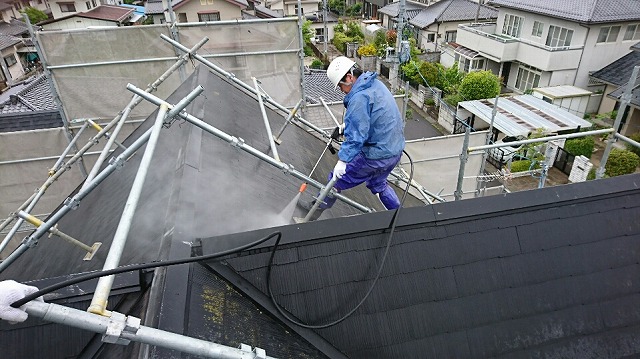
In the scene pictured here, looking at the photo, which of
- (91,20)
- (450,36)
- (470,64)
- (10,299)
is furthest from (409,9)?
(10,299)

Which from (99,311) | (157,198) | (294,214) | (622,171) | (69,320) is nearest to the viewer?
(69,320)

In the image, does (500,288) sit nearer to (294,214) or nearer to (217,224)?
(294,214)

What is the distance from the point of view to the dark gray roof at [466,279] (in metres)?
3.28

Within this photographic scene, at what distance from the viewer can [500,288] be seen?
3.56 meters

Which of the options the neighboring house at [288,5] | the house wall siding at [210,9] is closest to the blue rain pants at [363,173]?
the house wall siding at [210,9]

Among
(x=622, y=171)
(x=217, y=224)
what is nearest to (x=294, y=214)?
(x=217, y=224)

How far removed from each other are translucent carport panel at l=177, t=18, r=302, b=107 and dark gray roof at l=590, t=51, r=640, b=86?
21.6 m

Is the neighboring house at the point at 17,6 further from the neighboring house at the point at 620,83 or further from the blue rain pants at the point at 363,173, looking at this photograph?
the neighboring house at the point at 620,83

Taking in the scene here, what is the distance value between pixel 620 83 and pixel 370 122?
81.5ft

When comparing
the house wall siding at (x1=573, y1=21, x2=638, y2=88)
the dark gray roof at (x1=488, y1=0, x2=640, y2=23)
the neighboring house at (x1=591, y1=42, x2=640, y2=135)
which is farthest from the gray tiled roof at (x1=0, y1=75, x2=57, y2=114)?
the house wall siding at (x1=573, y1=21, x2=638, y2=88)

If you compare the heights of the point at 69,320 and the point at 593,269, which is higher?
the point at 69,320

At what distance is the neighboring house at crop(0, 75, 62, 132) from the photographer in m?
14.2

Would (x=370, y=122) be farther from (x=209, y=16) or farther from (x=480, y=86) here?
(x=209, y=16)

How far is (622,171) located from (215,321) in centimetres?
1985
